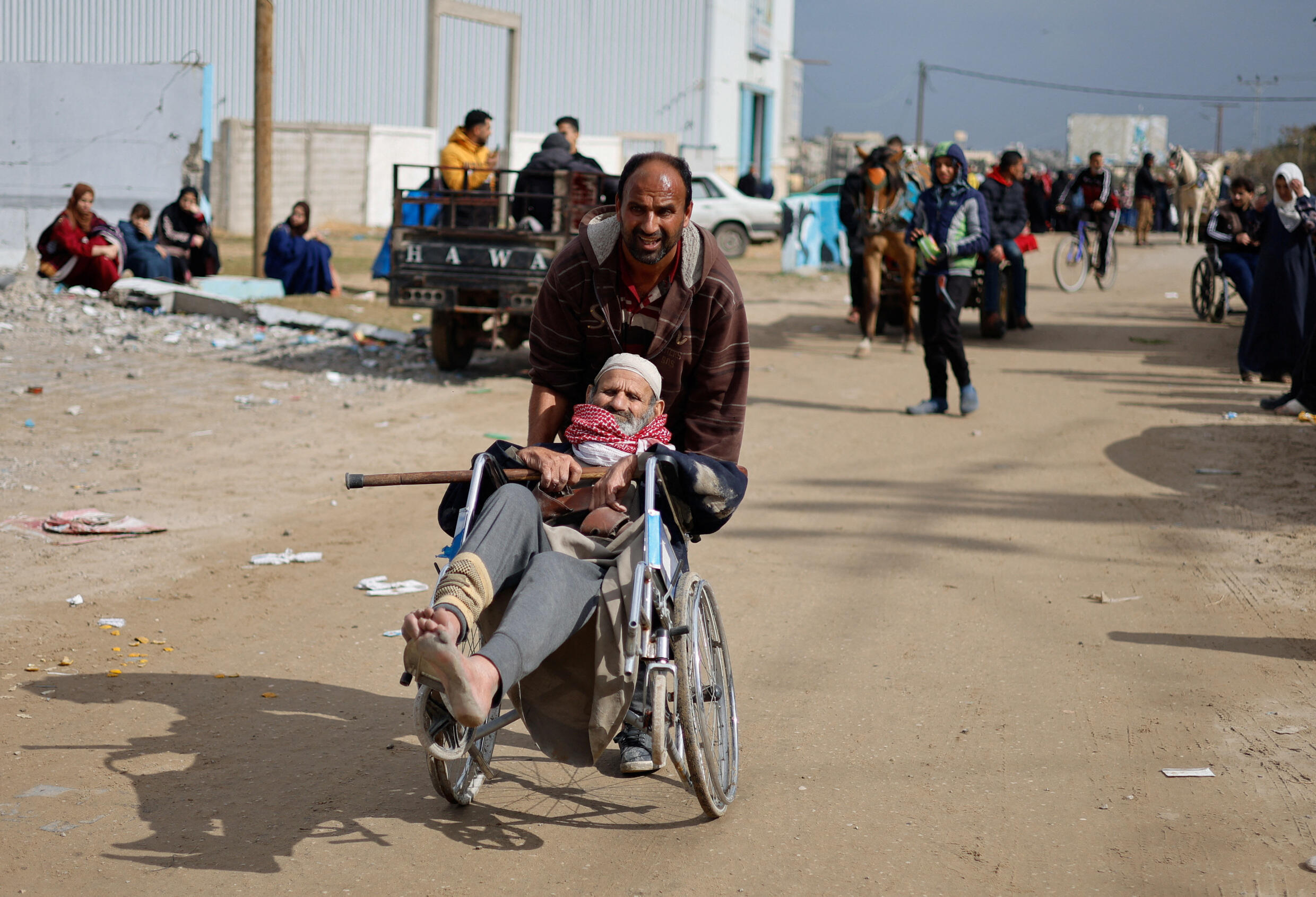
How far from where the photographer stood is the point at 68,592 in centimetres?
559

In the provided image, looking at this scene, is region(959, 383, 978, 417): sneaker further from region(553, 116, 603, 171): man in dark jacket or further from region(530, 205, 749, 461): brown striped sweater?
region(530, 205, 749, 461): brown striped sweater

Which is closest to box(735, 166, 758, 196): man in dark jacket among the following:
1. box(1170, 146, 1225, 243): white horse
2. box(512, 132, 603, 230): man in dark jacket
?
box(1170, 146, 1225, 243): white horse

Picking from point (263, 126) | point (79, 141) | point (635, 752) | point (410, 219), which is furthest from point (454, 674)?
point (79, 141)

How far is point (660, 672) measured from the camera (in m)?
3.18

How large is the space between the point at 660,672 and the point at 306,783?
1.32 metres

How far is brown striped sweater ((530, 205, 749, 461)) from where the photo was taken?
3859 mm

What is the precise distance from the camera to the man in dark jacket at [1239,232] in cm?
1349

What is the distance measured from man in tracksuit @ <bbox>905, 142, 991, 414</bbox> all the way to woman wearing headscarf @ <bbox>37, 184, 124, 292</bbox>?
1076cm

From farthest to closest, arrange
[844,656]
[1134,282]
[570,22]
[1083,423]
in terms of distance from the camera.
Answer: [570,22], [1134,282], [1083,423], [844,656]

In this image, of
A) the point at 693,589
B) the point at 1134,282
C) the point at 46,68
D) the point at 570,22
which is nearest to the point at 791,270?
the point at 1134,282

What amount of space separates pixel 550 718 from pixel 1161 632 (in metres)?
3.02

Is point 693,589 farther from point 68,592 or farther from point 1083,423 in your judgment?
point 1083,423

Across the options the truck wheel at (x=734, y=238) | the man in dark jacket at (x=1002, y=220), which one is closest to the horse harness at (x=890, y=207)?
the man in dark jacket at (x=1002, y=220)

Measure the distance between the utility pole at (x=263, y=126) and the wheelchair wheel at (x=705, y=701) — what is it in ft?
48.1
